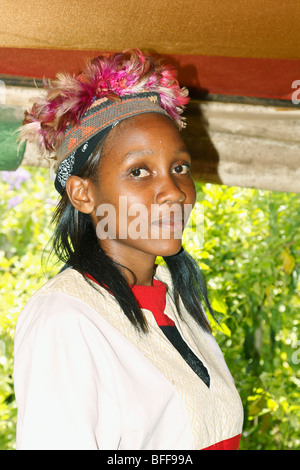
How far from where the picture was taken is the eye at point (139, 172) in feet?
4.61

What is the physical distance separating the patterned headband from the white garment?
0.98ft

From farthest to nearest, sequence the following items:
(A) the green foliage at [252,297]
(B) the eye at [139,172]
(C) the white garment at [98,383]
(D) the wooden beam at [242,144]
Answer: (A) the green foliage at [252,297] → (D) the wooden beam at [242,144] → (B) the eye at [139,172] → (C) the white garment at [98,383]

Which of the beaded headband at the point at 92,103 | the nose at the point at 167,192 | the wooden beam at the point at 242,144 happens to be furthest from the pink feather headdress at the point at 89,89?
the wooden beam at the point at 242,144

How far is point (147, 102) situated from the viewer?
149 cm

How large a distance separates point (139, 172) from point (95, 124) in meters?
0.17

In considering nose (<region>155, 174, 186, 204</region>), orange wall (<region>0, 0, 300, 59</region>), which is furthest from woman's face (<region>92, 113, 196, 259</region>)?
orange wall (<region>0, 0, 300, 59</region>)

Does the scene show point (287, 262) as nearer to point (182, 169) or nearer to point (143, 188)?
point (182, 169)

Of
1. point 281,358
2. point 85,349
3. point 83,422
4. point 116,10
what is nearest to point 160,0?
point 116,10

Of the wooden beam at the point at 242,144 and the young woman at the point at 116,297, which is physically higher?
the wooden beam at the point at 242,144

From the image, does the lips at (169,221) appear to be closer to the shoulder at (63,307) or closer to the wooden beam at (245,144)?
the shoulder at (63,307)

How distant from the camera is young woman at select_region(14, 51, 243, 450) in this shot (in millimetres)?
1157

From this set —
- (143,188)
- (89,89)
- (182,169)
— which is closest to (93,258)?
(143,188)

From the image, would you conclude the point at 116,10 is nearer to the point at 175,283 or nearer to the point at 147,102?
the point at 147,102

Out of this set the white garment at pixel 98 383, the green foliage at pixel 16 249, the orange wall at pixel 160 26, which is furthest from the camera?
the green foliage at pixel 16 249
